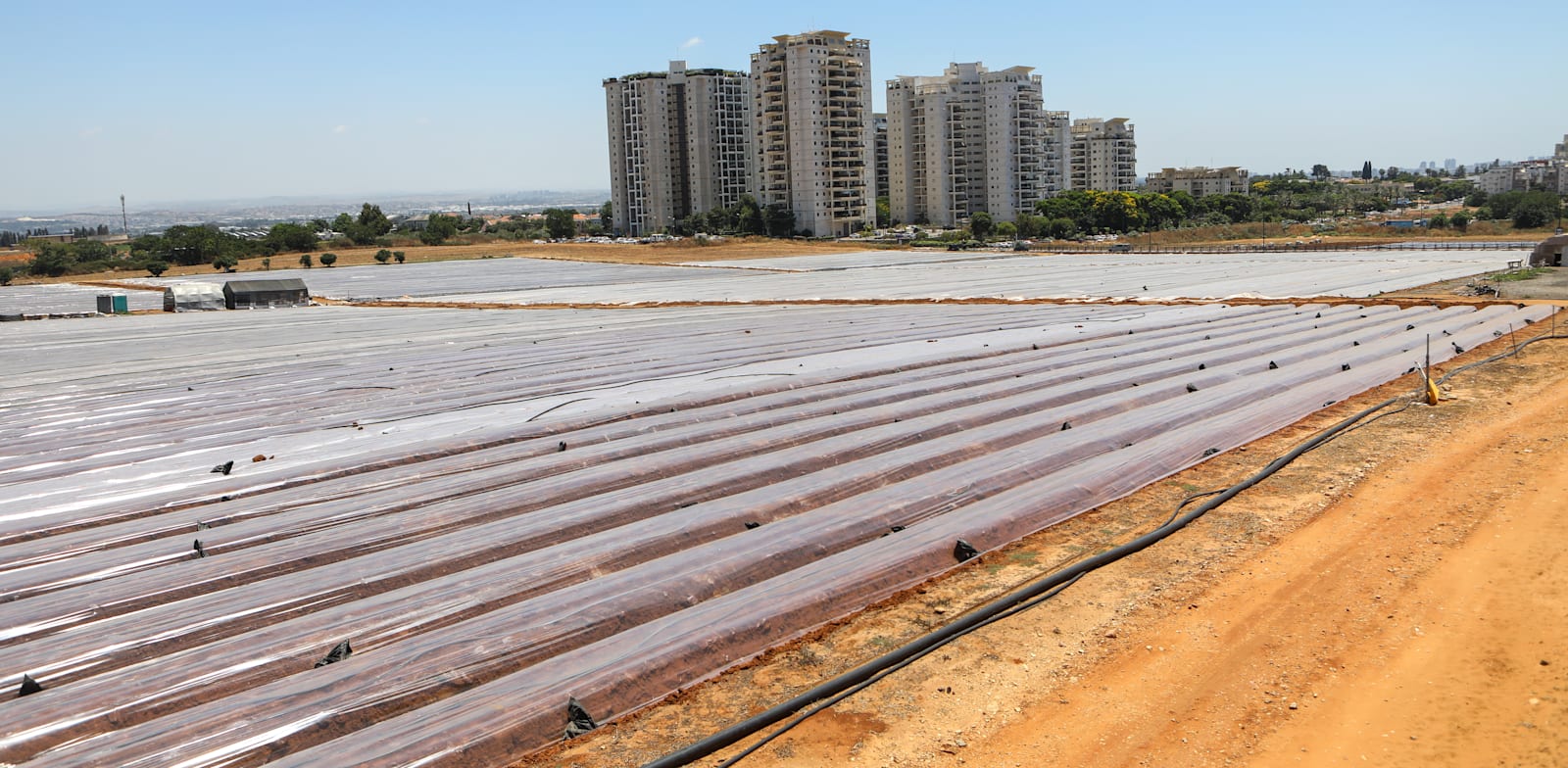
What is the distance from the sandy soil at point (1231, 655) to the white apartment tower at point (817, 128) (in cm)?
9951

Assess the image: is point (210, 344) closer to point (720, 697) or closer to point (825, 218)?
point (720, 697)

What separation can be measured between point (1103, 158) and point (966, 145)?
145 feet

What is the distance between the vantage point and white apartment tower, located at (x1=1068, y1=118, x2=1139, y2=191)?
163 metres

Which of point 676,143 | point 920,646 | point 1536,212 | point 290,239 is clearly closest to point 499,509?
point 920,646

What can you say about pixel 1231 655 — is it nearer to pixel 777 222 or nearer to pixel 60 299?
pixel 60 299

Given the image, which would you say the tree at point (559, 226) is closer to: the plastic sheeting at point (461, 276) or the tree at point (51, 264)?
the tree at point (51, 264)

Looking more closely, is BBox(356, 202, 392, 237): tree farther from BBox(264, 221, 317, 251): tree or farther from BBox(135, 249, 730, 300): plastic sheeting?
BBox(135, 249, 730, 300): plastic sheeting

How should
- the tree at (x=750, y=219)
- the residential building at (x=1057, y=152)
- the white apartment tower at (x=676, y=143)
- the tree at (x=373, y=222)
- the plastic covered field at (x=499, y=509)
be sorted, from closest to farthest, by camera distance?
the plastic covered field at (x=499, y=509)
the tree at (x=373, y=222)
the tree at (x=750, y=219)
the white apartment tower at (x=676, y=143)
the residential building at (x=1057, y=152)

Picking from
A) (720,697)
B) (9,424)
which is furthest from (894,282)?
(720,697)

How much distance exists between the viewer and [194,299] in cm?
3241

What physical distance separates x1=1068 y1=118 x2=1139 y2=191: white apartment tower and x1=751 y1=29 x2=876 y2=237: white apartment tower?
6273 cm

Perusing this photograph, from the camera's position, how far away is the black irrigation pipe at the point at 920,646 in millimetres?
4523

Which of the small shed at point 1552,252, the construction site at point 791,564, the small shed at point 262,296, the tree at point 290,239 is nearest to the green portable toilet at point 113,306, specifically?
the small shed at point 262,296

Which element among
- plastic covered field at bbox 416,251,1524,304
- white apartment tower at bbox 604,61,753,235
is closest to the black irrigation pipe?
plastic covered field at bbox 416,251,1524,304
